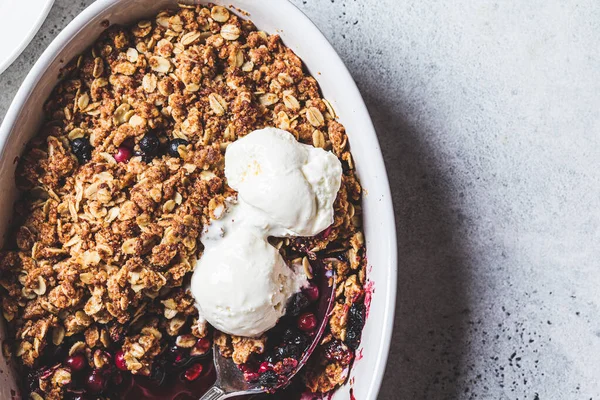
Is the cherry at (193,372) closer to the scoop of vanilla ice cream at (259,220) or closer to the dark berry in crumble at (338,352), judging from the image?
the scoop of vanilla ice cream at (259,220)

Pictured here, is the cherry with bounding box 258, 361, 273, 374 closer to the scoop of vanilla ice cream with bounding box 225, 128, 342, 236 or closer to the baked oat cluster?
the baked oat cluster

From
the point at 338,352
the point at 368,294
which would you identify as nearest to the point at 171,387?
the point at 338,352

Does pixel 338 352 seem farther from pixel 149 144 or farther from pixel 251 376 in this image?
pixel 149 144

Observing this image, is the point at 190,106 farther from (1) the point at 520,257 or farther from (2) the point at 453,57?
(1) the point at 520,257

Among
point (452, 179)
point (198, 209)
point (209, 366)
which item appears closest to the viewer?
point (198, 209)

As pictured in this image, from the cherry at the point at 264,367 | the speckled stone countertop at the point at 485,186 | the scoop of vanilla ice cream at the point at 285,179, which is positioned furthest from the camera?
the speckled stone countertop at the point at 485,186

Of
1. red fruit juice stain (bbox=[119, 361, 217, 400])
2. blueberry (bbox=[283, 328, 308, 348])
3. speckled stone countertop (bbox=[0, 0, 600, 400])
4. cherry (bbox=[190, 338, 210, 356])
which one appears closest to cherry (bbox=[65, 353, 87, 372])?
red fruit juice stain (bbox=[119, 361, 217, 400])

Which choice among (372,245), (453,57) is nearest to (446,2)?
(453,57)

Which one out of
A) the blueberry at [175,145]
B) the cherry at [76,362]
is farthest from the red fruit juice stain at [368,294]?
the cherry at [76,362]
